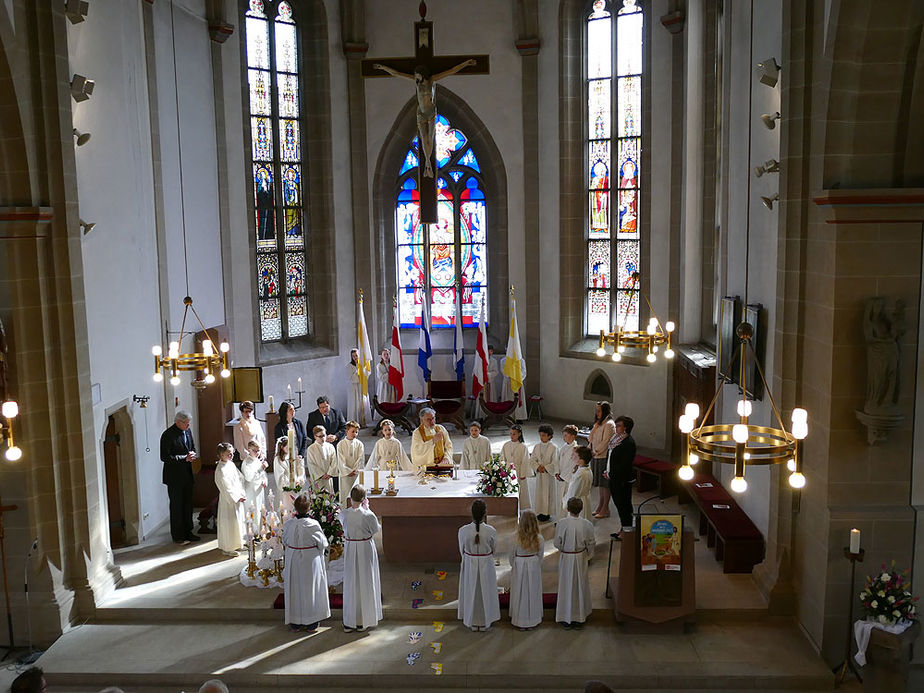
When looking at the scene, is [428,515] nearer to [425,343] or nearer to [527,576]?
[527,576]

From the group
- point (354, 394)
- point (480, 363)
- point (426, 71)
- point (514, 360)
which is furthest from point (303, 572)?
point (480, 363)

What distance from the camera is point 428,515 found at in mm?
12891

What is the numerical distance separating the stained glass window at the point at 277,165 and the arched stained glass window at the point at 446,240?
2301mm

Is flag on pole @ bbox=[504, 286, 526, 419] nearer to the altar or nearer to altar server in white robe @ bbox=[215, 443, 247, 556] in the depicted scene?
the altar

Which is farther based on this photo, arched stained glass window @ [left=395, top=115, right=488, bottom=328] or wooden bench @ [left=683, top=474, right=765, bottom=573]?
arched stained glass window @ [left=395, top=115, right=488, bottom=328]

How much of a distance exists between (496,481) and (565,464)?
1.77 meters

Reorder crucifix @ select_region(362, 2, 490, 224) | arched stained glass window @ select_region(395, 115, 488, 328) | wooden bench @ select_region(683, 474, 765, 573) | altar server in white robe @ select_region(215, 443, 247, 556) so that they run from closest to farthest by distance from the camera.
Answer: wooden bench @ select_region(683, 474, 765, 573) → altar server in white robe @ select_region(215, 443, 247, 556) → crucifix @ select_region(362, 2, 490, 224) → arched stained glass window @ select_region(395, 115, 488, 328)

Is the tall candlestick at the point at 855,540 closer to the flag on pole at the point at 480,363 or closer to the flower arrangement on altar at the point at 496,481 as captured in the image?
the flower arrangement on altar at the point at 496,481

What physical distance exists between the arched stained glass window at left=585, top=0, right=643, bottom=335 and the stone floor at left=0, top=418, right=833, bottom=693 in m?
8.16

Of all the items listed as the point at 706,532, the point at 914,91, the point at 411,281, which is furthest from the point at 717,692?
the point at 411,281

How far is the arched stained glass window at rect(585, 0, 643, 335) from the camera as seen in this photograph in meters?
18.9

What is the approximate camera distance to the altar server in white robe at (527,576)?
11.1 metres

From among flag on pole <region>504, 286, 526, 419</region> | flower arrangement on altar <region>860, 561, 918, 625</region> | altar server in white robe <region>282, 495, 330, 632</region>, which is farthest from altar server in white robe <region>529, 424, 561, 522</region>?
flower arrangement on altar <region>860, 561, 918, 625</region>

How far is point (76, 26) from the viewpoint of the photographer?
12094 millimetres
